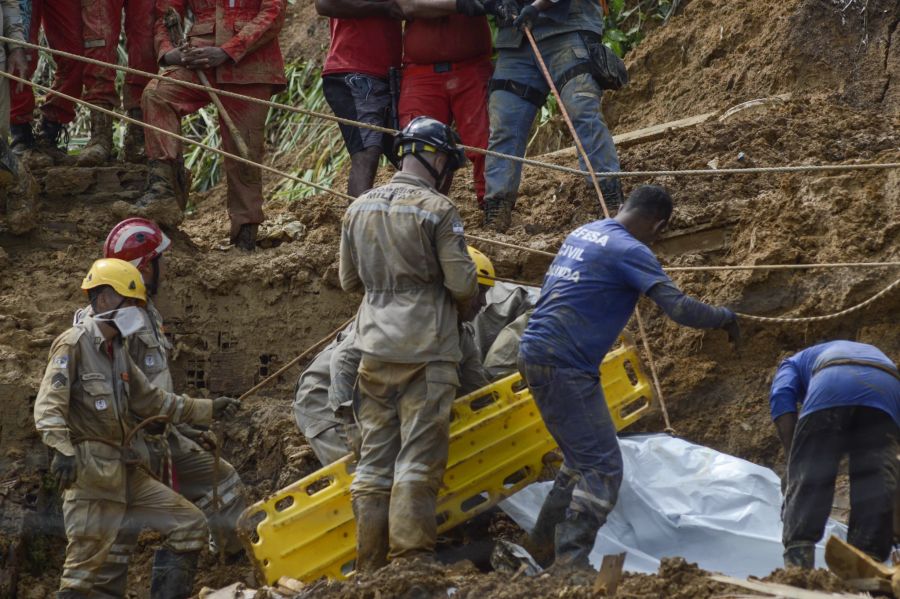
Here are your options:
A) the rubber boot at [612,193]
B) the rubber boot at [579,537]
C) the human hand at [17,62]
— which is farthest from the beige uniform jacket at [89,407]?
the rubber boot at [612,193]

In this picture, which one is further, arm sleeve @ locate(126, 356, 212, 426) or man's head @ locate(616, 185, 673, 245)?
arm sleeve @ locate(126, 356, 212, 426)

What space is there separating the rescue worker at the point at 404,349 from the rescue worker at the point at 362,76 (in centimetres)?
256

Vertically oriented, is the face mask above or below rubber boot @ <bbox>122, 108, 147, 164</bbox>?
below

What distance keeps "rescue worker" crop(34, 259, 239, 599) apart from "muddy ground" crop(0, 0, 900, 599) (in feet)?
2.52

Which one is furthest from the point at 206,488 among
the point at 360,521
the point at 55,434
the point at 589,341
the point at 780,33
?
the point at 780,33

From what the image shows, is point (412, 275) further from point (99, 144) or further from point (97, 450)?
point (99, 144)

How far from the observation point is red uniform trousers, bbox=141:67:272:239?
9266mm

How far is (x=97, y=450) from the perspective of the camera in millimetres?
7211

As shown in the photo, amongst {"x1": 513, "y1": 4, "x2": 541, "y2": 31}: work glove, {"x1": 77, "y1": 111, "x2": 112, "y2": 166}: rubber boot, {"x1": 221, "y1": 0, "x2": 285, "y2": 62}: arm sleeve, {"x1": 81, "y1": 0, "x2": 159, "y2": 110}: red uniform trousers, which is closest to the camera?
{"x1": 513, "y1": 4, "x2": 541, "y2": 31}: work glove

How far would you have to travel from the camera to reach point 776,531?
22.8 ft

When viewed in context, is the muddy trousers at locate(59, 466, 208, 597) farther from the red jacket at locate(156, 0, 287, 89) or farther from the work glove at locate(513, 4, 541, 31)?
the work glove at locate(513, 4, 541, 31)

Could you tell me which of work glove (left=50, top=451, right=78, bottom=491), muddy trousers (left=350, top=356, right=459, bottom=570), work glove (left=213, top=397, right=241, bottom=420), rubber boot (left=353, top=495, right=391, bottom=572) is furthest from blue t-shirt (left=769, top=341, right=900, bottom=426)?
work glove (left=50, top=451, right=78, bottom=491)

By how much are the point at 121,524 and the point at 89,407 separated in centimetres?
63

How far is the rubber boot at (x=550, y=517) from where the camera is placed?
6.60 metres
